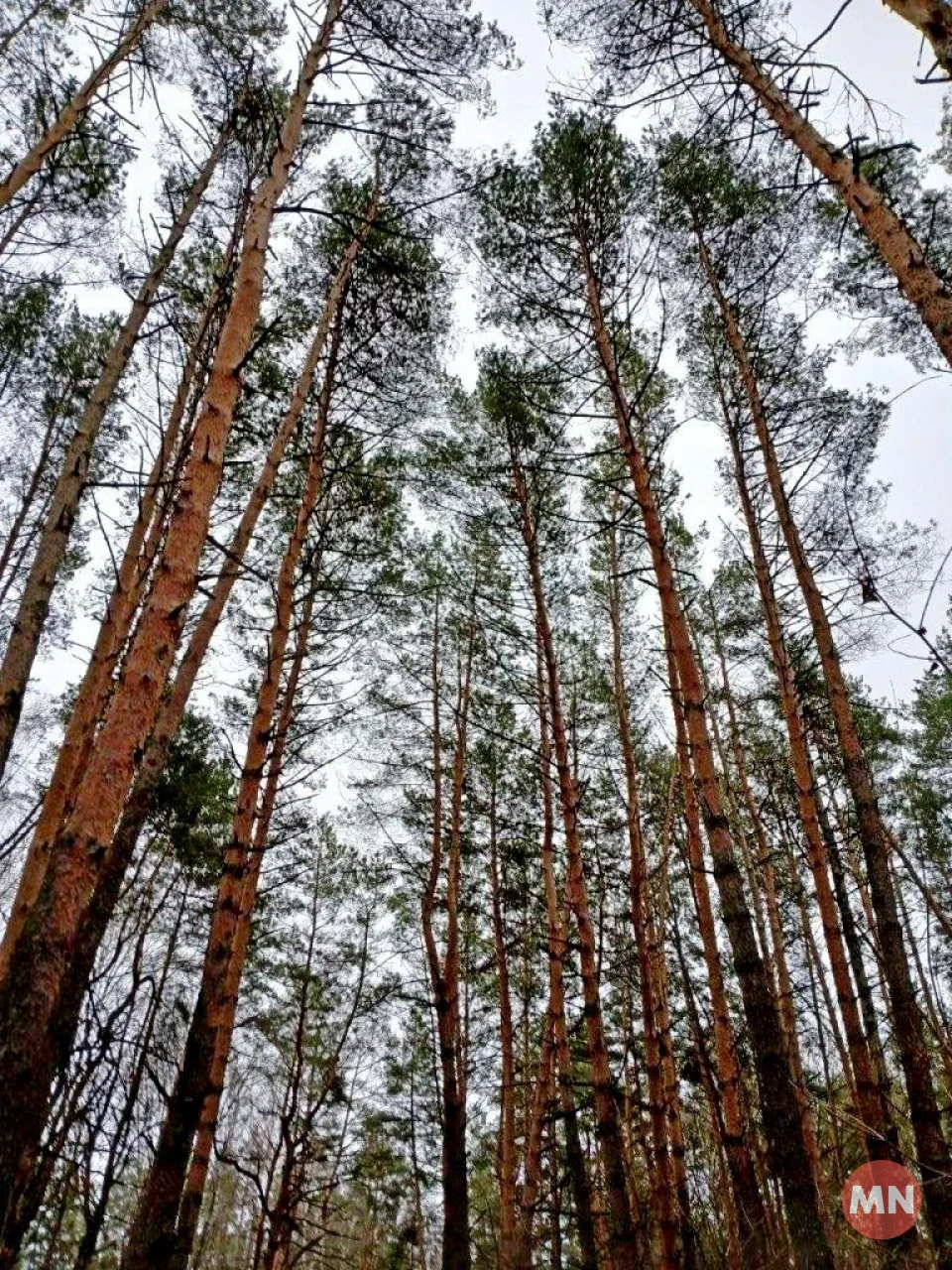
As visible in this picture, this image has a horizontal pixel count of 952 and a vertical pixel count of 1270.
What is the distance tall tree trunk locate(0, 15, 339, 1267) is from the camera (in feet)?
6.39

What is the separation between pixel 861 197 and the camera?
3.45 m

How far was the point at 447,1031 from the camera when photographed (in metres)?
7.47

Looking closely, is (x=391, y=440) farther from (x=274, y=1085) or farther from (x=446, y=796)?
(x=274, y=1085)

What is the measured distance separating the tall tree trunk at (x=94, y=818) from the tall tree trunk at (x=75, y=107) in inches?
128

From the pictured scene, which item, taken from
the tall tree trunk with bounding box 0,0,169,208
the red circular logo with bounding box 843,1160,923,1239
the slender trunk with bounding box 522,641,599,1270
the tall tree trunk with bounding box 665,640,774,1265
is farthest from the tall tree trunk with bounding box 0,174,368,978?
the red circular logo with bounding box 843,1160,923,1239

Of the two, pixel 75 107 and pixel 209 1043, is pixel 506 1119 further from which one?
pixel 75 107

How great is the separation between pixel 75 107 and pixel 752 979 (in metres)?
7.95

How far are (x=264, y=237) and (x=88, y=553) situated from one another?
9.23 meters

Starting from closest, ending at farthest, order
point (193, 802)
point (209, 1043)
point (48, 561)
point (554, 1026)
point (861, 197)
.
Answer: point (861, 197), point (209, 1043), point (48, 561), point (554, 1026), point (193, 802)

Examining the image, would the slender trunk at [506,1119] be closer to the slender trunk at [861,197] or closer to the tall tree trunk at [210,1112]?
the tall tree trunk at [210,1112]

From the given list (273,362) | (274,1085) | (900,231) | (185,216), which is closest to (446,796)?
(273,362)

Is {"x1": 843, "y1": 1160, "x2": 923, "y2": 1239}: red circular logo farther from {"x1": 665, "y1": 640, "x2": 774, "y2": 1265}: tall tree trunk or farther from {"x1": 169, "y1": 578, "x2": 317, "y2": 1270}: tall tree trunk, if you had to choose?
{"x1": 169, "y1": 578, "x2": 317, "y2": 1270}: tall tree trunk

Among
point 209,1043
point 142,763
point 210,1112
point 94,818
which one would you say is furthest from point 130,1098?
point 94,818

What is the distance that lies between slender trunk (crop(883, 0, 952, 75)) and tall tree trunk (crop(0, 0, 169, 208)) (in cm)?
568
